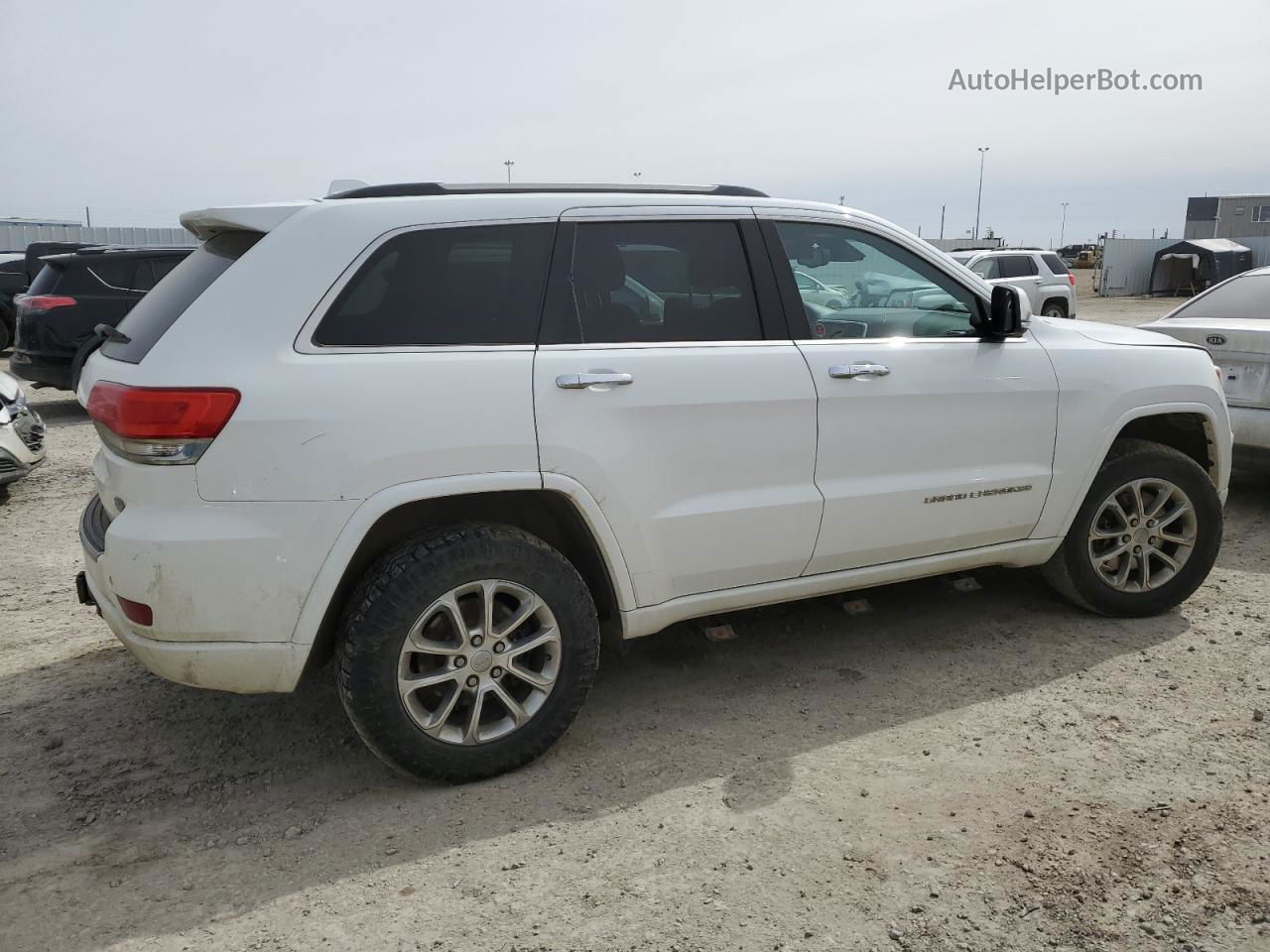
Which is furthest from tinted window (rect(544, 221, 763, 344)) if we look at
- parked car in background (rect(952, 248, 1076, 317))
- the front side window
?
parked car in background (rect(952, 248, 1076, 317))

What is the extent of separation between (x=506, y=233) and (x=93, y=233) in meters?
31.3

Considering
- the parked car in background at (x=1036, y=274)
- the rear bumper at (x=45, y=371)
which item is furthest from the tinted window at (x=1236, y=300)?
the parked car in background at (x=1036, y=274)

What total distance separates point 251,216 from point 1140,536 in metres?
3.89

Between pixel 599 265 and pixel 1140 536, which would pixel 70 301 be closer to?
pixel 599 265

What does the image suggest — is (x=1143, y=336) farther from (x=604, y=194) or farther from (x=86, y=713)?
(x=86, y=713)

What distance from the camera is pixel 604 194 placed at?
11.9 ft

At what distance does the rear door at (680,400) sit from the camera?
132 inches

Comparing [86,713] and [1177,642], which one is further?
[1177,642]

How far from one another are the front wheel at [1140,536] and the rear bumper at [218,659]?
10.8 feet

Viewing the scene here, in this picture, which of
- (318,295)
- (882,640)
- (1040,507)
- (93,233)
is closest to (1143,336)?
(1040,507)

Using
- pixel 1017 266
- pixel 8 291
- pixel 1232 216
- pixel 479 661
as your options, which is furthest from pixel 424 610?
pixel 1232 216

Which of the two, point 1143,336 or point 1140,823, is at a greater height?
point 1143,336

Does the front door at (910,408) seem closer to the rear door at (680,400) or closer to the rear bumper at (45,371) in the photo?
the rear door at (680,400)

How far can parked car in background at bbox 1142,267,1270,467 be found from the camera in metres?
6.50
